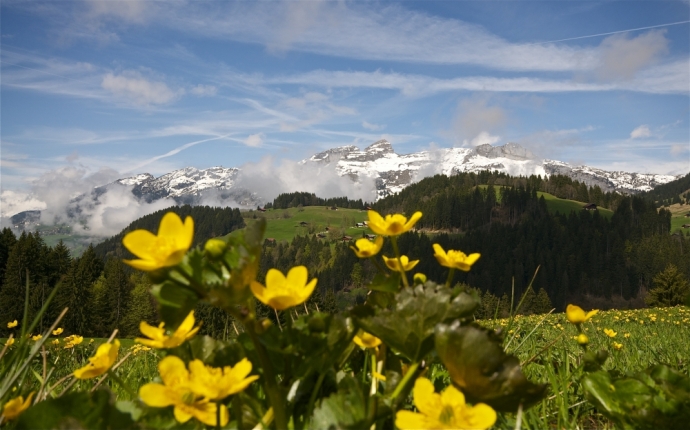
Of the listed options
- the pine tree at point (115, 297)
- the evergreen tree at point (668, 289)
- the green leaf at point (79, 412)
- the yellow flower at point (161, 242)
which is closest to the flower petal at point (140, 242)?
the yellow flower at point (161, 242)

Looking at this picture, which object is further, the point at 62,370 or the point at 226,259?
the point at 62,370

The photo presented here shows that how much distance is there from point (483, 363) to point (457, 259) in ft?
1.87

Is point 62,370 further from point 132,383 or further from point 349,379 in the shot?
point 349,379

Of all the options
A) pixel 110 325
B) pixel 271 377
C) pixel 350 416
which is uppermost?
pixel 271 377

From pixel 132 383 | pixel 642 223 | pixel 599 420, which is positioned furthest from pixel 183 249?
pixel 642 223

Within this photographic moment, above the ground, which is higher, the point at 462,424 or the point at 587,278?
the point at 462,424

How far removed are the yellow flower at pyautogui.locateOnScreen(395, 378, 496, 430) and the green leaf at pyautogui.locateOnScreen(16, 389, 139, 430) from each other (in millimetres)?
739

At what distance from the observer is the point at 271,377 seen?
50.8 inches

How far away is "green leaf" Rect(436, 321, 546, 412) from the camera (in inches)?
49.9

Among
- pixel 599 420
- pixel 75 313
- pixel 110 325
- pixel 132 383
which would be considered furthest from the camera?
pixel 110 325

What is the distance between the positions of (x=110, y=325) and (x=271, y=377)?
7986 centimetres

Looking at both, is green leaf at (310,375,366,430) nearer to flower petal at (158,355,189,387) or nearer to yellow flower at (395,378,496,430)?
yellow flower at (395,378,496,430)

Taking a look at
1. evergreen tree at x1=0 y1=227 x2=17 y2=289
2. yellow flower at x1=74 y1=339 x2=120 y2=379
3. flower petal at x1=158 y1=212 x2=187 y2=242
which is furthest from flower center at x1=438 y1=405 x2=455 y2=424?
evergreen tree at x1=0 y1=227 x2=17 y2=289

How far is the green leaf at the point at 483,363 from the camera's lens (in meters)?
1.27
